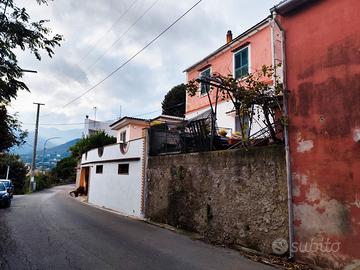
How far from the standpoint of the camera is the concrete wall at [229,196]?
23.7ft

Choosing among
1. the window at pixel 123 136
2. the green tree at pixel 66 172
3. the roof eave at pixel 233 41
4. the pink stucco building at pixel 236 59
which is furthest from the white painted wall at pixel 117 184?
the green tree at pixel 66 172

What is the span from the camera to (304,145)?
6559 mm

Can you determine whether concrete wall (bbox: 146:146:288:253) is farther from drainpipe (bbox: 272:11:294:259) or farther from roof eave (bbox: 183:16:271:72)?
roof eave (bbox: 183:16:271:72)

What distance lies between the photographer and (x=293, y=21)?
714 centimetres

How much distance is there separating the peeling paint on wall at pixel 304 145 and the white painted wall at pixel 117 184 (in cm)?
938

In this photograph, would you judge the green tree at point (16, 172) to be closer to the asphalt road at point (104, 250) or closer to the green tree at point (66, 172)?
the green tree at point (66, 172)

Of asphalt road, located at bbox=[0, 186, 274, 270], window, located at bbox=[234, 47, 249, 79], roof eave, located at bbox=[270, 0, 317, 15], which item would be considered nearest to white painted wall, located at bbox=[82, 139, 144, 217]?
asphalt road, located at bbox=[0, 186, 274, 270]

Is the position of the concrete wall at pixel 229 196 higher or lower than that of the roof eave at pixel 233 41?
lower

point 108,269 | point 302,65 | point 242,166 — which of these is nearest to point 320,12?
point 302,65

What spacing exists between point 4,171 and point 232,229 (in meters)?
42.3

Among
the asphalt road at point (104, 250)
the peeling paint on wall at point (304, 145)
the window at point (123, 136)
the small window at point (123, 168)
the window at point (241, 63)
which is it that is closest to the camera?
Result: the asphalt road at point (104, 250)

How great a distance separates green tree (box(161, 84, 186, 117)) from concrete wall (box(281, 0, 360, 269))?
77.8ft

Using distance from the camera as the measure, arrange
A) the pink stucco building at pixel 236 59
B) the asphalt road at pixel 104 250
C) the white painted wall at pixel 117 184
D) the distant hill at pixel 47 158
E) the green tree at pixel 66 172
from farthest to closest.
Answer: the distant hill at pixel 47 158, the green tree at pixel 66 172, the white painted wall at pixel 117 184, the pink stucco building at pixel 236 59, the asphalt road at pixel 104 250

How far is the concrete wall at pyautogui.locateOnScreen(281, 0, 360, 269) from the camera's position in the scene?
562cm
